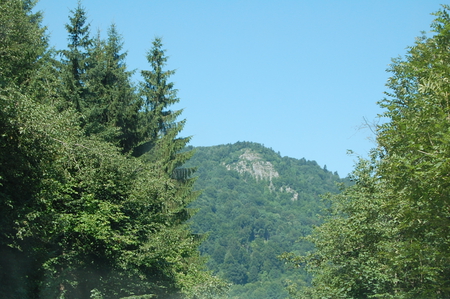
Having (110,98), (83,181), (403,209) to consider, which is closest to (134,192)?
(83,181)

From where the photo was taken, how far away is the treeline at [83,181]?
14.0 m

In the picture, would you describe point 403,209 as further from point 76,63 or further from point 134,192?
point 76,63

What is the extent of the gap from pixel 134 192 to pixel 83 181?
2757 millimetres

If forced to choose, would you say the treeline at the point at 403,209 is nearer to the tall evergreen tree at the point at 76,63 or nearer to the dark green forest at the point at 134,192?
the dark green forest at the point at 134,192

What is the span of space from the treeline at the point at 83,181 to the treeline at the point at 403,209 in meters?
7.09

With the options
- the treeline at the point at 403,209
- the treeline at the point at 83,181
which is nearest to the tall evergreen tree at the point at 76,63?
the treeline at the point at 83,181

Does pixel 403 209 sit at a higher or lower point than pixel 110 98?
lower

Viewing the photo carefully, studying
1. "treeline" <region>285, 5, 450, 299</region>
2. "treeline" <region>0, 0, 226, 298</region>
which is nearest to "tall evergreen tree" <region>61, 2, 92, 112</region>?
"treeline" <region>0, 0, 226, 298</region>

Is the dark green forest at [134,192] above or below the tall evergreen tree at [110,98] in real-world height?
below

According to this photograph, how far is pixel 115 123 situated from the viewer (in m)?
27.2

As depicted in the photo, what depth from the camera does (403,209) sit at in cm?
1346

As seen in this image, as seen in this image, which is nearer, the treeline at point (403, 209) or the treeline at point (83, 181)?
the treeline at point (403, 209)

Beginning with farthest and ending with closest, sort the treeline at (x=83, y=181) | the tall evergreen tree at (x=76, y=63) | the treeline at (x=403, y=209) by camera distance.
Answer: the tall evergreen tree at (x=76, y=63) → the treeline at (x=83, y=181) → the treeline at (x=403, y=209)

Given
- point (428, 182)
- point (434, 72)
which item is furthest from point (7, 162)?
point (434, 72)
